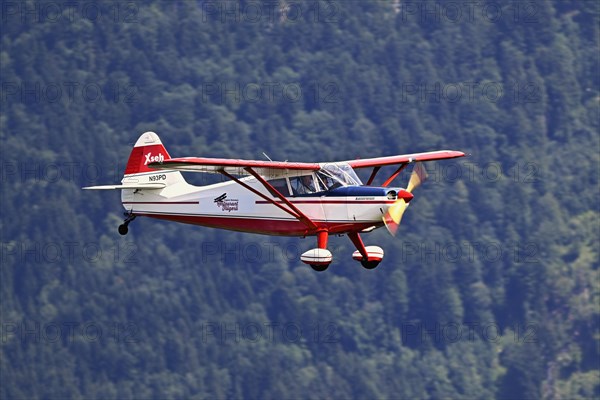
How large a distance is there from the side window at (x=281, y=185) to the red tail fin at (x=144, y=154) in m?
4.41

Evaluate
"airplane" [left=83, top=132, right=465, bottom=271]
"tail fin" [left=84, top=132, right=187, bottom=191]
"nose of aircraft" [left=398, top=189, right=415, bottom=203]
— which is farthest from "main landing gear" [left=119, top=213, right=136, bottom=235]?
"nose of aircraft" [left=398, top=189, right=415, bottom=203]

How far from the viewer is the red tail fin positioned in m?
45.4

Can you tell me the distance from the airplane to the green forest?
76991mm

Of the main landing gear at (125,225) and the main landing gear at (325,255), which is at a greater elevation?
the main landing gear at (125,225)

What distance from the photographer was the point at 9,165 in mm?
164875

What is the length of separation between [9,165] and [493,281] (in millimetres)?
48422

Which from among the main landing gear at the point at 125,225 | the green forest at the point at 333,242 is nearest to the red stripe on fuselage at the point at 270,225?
the main landing gear at the point at 125,225

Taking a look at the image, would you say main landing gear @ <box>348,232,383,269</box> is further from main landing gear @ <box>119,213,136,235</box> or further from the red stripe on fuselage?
main landing gear @ <box>119,213,136,235</box>

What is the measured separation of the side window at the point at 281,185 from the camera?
4200cm

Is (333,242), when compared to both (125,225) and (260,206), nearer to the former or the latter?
(125,225)

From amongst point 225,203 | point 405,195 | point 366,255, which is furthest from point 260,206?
point 405,195

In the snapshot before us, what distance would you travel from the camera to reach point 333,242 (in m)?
139

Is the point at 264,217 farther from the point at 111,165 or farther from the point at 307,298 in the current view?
the point at 111,165

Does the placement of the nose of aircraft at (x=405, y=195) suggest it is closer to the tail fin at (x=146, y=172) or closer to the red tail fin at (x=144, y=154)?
the tail fin at (x=146, y=172)
